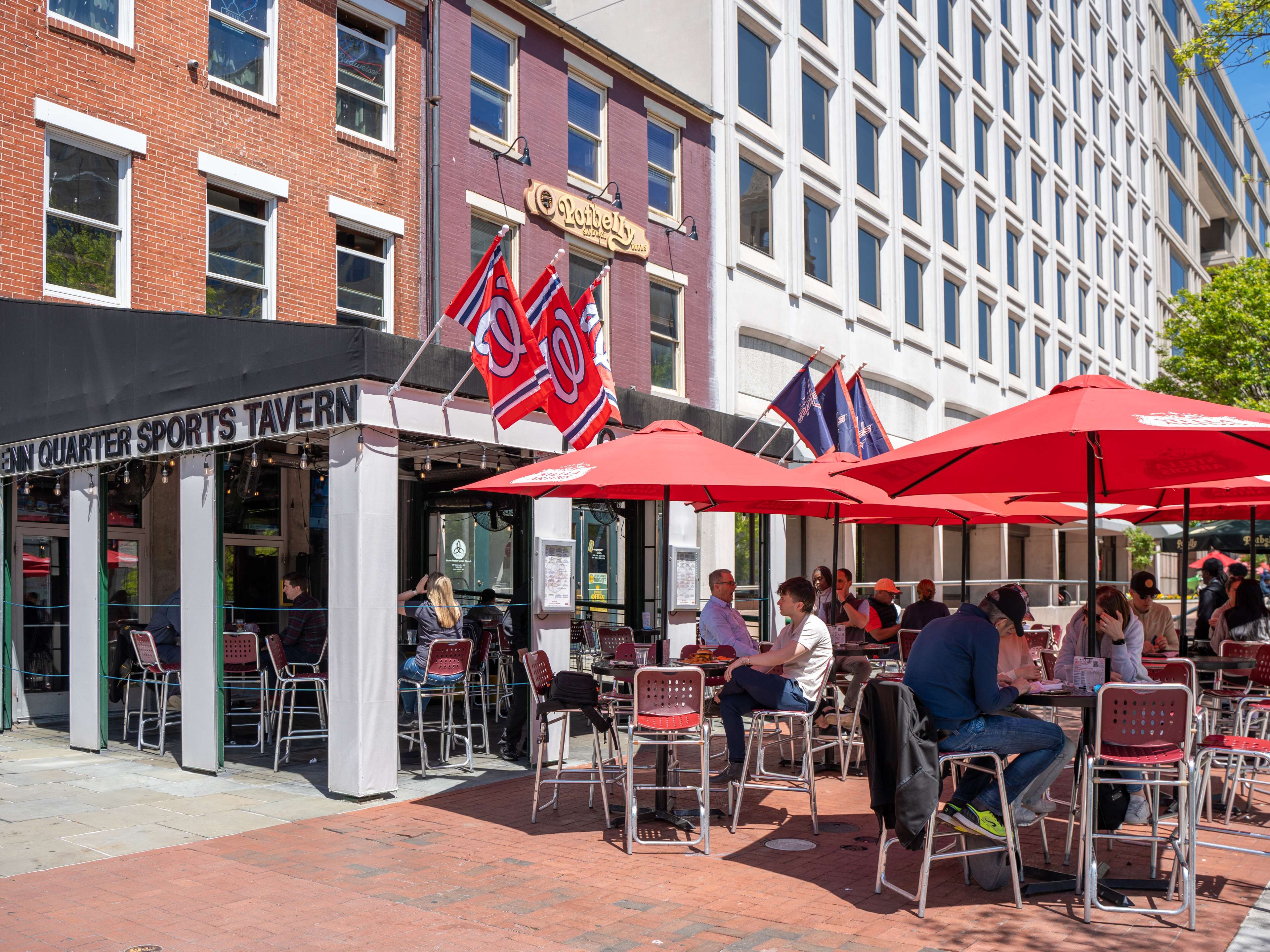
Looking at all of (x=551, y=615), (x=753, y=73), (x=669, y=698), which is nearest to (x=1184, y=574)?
(x=669, y=698)

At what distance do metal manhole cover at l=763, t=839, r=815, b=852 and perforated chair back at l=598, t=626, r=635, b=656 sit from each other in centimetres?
506

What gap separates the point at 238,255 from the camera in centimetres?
1455

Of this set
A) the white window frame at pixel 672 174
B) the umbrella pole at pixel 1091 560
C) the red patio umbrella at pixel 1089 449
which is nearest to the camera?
the red patio umbrella at pixel 1089 449

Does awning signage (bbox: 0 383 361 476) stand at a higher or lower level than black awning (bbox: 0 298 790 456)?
lower

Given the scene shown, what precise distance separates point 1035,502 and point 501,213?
8.63m

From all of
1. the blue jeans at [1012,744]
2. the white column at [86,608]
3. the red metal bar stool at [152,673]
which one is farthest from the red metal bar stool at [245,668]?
the blue jeans at [1012,744]

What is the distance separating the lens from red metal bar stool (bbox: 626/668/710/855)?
7230 millimetres

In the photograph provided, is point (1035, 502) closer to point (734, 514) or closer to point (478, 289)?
point (478, 289)

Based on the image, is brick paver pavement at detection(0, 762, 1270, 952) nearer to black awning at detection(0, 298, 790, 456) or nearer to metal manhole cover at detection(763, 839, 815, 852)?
metal manhole cover at detection(763, 839, 815, 852)

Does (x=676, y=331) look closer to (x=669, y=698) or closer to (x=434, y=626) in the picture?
(x=434, y=626)

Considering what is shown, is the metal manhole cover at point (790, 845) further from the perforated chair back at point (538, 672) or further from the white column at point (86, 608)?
the white column at point (86, 608)

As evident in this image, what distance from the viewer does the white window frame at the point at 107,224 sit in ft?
42.5

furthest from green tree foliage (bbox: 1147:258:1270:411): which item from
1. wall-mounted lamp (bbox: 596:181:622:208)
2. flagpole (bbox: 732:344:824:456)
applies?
flagpole (bbox: 732:344:824:456)

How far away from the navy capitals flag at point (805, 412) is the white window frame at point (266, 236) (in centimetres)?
645
